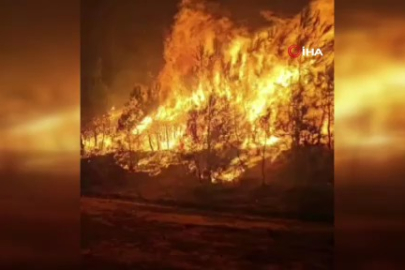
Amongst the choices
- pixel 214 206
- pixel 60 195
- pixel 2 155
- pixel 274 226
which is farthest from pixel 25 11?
pixel 274 226

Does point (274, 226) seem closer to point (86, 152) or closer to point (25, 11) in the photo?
point (86, 152)

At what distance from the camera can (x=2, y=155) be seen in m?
1.47

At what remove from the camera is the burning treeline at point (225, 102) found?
1387 millimetres

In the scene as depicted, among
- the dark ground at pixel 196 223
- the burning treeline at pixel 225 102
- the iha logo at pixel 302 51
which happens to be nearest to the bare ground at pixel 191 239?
the dark ground at pixel 196 223

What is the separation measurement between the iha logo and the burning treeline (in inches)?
0.5

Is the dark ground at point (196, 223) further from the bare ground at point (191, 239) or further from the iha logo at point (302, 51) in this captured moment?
the iha logo at point (302, 51)

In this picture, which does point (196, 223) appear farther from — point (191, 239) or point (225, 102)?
point (225, 102)

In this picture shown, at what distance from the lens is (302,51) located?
4.56 feet

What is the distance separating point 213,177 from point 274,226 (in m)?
0.21

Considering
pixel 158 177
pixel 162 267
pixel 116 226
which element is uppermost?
pixel 158 177

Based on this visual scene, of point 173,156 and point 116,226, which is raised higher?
point 173,156

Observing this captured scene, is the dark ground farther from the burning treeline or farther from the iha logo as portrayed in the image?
the iha logo

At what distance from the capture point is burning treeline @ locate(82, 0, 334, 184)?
1.39m

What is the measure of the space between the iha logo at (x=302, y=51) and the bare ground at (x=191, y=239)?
17.7 inches
